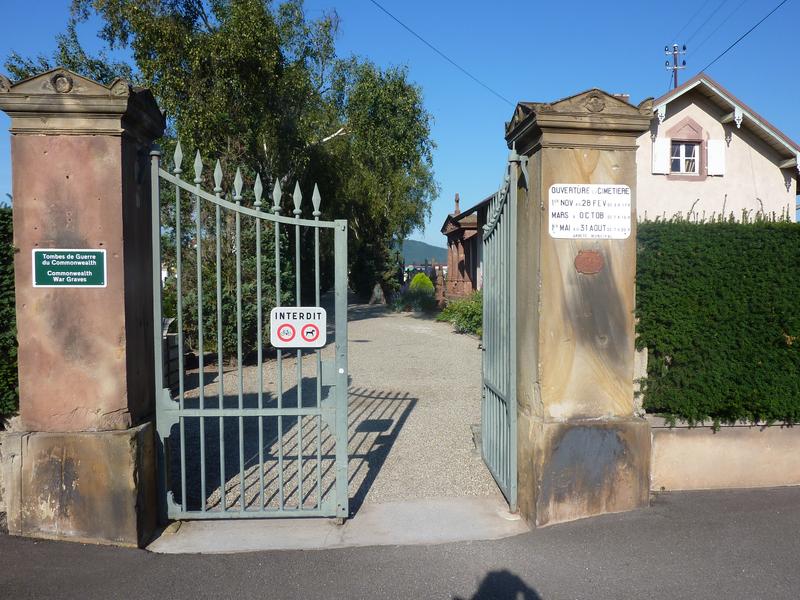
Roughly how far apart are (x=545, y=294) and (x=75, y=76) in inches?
136

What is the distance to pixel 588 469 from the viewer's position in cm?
424

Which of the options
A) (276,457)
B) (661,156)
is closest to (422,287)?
(661,156)

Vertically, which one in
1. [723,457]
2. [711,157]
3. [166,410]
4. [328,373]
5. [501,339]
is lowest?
[723,457]

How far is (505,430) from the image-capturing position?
15.8ft

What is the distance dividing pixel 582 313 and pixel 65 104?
12.3 ft

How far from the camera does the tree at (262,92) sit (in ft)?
42.0

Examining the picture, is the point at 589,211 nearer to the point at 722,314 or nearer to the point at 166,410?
the point at 722,314

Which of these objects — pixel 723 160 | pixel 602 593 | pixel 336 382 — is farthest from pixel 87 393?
pixel 723 160

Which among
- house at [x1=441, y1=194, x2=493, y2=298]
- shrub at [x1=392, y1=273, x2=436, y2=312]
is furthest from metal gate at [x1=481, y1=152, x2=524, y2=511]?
shrub at [x1=392, y1=273, x2=436, y2=312]

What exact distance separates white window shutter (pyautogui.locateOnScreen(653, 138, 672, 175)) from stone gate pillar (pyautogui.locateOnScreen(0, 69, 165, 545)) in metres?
15.6

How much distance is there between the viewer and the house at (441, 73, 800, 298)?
1655 cm

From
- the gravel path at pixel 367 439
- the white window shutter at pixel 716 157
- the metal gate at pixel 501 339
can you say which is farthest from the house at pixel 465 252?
the metal gate at pixel 501 339

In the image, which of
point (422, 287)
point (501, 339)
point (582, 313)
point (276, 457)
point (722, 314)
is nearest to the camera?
point (582, 313)

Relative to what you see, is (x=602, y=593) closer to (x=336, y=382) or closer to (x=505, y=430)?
(x=505, y=430)
